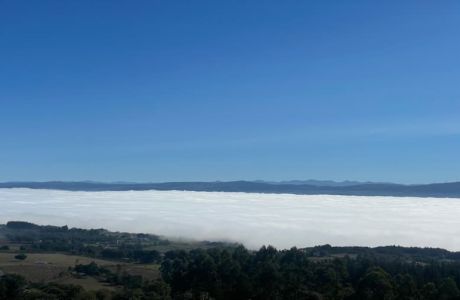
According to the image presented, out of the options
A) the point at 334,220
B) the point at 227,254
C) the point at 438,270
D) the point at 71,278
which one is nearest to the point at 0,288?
the point at 71,278

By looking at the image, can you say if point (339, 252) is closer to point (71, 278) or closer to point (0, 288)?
point (71, 278)

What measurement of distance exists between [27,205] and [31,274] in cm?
10495

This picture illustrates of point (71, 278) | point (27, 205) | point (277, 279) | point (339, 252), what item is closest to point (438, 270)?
point (277, 279)

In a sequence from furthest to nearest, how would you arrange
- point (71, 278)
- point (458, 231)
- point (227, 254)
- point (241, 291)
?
point (458, 231) < point (71, 278) < point (227, 254) < point (241, 291)

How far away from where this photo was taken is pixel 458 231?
133 metres

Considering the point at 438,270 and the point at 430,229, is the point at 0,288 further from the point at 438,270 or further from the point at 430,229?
the point at 430,229

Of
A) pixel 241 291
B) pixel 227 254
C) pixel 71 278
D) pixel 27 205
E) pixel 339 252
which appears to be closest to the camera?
pixel 241 291

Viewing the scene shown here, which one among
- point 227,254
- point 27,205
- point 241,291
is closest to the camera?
point 241,291

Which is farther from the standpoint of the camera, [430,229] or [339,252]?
[430,229]

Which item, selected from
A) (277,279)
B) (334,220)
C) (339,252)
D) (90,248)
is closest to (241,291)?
(277,279)

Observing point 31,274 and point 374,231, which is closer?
point 31,274

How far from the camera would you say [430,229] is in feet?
441

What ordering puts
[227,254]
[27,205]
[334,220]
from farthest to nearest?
[27,205] → [334,220] → [227,254]

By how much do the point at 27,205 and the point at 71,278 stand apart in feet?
357
